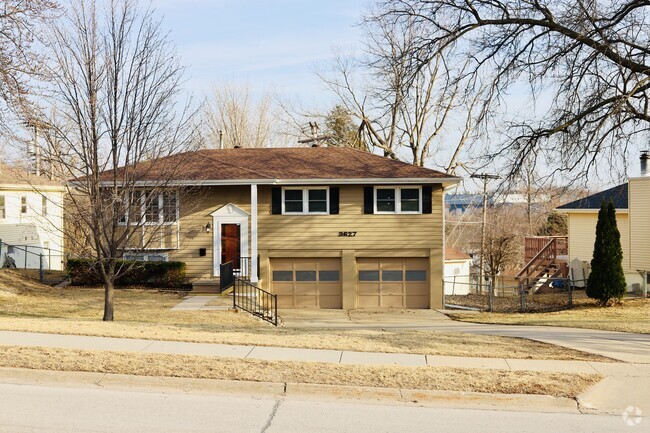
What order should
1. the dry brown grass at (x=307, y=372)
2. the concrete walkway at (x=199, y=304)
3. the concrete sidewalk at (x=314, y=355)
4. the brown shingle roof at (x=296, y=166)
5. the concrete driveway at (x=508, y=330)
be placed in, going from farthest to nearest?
1. the brown shingle roof at (x=296, y=166)
2. the concrete walkway at (x=199, y=304)
3. the concrete driveway at (x=508, y=330)
4. the concrete sidewalk at (x=314, y=355)
5. the dry brown grass at (x=307, y=372)

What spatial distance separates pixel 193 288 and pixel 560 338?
13629mm

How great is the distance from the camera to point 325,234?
25750 mm

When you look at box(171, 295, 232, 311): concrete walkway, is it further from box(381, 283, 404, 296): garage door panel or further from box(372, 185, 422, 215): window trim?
box(372, 185, 422, 215): window trim

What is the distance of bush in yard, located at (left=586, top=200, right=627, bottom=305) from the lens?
22344mm

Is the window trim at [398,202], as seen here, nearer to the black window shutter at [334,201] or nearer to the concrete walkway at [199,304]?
the black window shutter at [334,201]

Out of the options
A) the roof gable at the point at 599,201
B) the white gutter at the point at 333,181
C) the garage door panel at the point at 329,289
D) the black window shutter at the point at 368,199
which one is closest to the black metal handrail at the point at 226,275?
the white gutter at the point at 333,181

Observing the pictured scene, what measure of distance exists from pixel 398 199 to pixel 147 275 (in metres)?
9.75

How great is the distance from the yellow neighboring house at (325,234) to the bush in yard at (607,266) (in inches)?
214

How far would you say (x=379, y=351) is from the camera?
1190cm

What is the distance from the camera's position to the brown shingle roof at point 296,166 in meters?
25.2

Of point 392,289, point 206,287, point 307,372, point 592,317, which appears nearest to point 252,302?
point 206,287

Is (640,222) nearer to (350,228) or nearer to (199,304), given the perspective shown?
(350,228)

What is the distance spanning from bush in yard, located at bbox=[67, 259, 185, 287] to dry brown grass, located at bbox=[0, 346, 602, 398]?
1444 centimetres

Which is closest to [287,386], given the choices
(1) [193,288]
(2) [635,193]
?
(1) [193,288]
